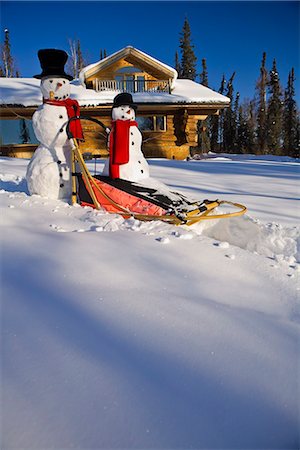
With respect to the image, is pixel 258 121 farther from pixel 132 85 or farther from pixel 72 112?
pixel 72 112

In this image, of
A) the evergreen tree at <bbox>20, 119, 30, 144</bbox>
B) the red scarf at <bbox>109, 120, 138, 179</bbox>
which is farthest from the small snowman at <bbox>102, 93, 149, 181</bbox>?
the evergreen tree at <bbox>20, 119, 30, 144</bbox>

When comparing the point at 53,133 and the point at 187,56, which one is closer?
the point at 53,133

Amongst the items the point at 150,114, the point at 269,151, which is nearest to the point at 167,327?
the point at 150,114

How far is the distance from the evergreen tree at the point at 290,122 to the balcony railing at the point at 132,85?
20621 mm

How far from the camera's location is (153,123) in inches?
582

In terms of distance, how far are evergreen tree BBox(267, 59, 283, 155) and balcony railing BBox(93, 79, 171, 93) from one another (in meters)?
19.2

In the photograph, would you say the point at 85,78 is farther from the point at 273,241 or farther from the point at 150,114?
the point at 273,241

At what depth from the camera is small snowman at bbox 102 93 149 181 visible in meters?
3.66

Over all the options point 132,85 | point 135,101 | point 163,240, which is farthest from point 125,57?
point 163,240

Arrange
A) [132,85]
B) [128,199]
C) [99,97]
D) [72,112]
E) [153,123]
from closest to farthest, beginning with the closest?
[128,199], [72,112], [99,97], [132,85], [153,123]

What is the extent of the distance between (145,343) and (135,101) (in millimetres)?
12190

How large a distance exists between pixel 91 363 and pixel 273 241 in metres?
2.57

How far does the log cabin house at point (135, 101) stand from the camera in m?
12.2

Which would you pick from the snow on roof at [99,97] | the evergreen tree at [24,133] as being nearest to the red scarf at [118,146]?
the snow on roof at [99,97]
